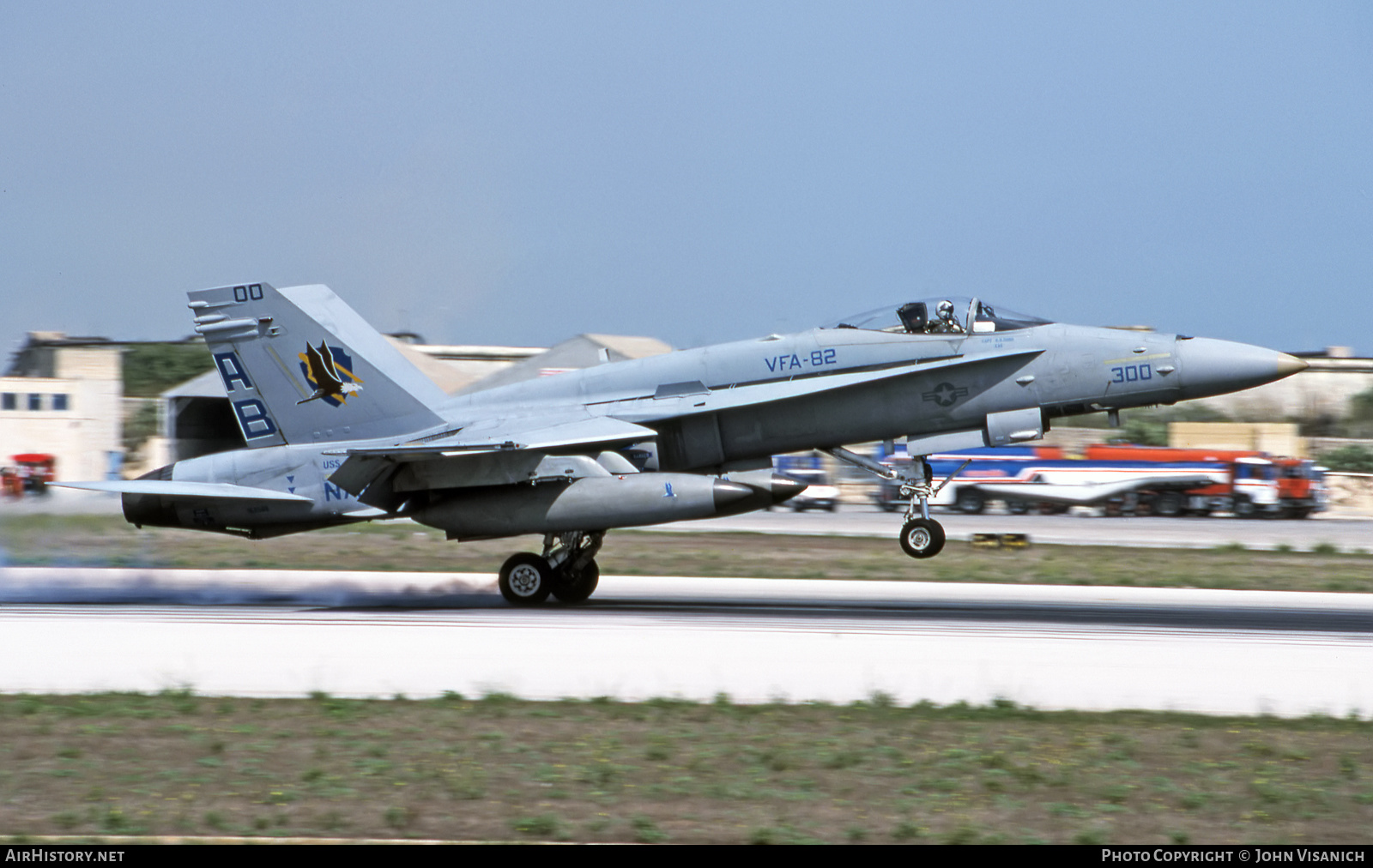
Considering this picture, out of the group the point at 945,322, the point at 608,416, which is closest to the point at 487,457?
the point at 608,416

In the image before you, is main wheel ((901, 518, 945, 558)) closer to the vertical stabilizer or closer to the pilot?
the pilot

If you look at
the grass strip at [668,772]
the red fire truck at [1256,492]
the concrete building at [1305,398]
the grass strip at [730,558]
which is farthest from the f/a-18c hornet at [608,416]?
the concrete building at [1305,398]

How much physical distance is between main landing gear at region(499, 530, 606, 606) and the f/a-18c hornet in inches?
1.1

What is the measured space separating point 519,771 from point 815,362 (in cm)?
995

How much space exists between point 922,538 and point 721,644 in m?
3.80

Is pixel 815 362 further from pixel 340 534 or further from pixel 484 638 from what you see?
pixel 340 534

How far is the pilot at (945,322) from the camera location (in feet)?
53.9

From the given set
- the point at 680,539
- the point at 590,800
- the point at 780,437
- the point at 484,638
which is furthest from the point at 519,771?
the point at 680,539

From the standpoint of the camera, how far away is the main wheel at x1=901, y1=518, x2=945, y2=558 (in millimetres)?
15539

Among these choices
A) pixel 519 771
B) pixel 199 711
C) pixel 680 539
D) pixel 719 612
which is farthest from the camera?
pixel 680 539

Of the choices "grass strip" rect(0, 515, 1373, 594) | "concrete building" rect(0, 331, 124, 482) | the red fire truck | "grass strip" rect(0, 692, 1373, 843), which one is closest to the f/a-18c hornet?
"grass strip" rect(0, 515, 1373, 594)

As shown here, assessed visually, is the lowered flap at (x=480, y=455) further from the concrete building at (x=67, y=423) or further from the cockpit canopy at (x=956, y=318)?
the concrete building at (x=67, y=423)

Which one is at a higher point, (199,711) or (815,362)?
(815,362)

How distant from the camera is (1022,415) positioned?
1614cm
